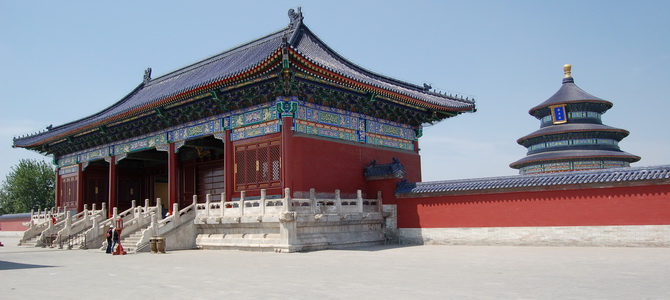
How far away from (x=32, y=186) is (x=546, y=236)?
5007 cm

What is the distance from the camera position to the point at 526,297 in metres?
8.16

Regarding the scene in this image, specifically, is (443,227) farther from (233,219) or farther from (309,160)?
(233,219)

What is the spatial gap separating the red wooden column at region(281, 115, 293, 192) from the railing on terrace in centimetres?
84

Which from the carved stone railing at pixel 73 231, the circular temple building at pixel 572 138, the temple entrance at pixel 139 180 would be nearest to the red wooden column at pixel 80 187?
the temple entrance at pixel 139 180

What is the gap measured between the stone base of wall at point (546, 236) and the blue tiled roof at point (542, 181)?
1.41 metres

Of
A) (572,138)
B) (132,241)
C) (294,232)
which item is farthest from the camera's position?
(572,138)

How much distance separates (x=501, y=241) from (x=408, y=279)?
10.2m

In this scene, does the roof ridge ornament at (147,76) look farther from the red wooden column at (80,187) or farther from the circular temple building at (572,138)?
the circular temple building at (572,138)

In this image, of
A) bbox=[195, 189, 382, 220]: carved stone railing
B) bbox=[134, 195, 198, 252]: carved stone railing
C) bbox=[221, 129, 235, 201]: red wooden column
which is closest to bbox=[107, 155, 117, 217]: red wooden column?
bbox=[134, 195, 198, 252]: carved stone railing

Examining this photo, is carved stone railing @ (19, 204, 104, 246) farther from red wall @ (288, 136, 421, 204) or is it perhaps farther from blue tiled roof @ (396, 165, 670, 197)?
blue tiled roof @ (396, 165, 670, 197)

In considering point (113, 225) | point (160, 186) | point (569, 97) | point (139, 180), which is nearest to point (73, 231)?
point (113, 225)

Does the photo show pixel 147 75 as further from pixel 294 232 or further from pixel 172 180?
pixel 294 232

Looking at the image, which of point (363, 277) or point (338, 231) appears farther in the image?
point (338, 231)

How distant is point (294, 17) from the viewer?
26.4m
